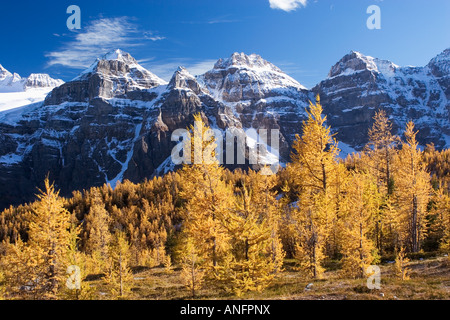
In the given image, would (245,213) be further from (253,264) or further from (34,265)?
(34,265)

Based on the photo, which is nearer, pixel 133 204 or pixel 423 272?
pixel 423 272

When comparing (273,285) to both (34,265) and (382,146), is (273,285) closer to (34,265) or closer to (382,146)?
(34,265)

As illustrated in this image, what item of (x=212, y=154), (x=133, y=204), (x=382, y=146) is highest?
(x=382, y=146)

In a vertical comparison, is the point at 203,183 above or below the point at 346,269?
above

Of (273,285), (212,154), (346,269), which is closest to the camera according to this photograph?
(273,285)

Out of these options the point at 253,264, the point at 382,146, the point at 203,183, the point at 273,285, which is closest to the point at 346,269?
the point at 273,285

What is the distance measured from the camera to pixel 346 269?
17.0m

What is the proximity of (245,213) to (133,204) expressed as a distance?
5229 inches

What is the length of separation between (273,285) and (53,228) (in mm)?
14745

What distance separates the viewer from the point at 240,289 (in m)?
12.5

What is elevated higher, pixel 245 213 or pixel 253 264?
pixel 245 213
